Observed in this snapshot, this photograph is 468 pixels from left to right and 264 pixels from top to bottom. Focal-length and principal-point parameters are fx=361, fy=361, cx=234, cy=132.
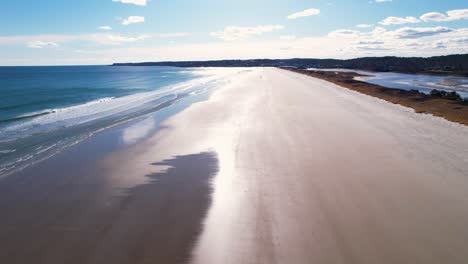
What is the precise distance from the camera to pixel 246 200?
31.0 ft

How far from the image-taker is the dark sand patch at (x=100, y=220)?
22.5ft

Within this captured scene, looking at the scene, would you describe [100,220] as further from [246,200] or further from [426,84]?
[426,84]

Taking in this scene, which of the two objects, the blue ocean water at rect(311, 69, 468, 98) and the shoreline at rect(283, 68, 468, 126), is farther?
the blue ocean water at rect(311, 69, 468, 98)

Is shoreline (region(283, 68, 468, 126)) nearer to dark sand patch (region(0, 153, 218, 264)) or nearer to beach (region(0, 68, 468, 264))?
beach (region(0, 68, 468, 264))

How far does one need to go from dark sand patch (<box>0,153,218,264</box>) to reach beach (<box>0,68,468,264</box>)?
1.2 inches

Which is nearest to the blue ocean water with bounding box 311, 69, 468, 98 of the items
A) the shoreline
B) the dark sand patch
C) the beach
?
the shoreline

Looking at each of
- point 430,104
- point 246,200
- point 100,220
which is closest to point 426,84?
point 430,104

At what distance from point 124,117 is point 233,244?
63.7 ft

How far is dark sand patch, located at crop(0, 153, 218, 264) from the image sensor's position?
6.86 meters

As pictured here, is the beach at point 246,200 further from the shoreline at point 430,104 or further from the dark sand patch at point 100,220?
the shoreline at point 430,104

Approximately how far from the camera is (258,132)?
59.3 feet

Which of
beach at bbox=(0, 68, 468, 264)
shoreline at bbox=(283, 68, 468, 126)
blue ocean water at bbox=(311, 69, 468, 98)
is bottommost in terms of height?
blue ocean water at bbox=(311, 69, 468, 98)

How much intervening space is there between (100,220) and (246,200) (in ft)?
11.8

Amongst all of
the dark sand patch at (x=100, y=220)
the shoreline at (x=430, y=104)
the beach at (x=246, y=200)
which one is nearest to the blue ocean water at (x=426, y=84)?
the shoreline at (x=430, y=104)
